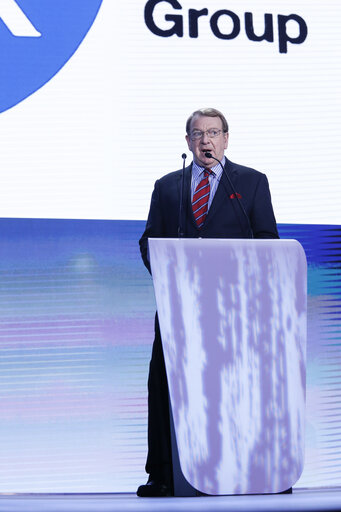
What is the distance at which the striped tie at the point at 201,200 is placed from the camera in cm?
257

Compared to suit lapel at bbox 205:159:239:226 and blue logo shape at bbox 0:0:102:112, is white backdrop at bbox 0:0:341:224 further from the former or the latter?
suit lapel at bbox 205:159:239:226

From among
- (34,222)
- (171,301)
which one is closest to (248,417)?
(171,301)

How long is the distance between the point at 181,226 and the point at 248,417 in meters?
0.75

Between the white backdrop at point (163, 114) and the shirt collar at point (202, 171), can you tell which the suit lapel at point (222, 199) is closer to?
the shirt collar at point (202, 171)

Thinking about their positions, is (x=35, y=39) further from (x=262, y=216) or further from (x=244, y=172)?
(x=262, y=216)

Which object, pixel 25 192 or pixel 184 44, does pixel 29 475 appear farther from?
pixel 184 44

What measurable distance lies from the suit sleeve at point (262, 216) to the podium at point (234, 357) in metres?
0.49

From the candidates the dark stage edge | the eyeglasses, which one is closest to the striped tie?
the eyeglasses

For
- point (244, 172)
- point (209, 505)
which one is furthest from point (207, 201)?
point (209, 505)

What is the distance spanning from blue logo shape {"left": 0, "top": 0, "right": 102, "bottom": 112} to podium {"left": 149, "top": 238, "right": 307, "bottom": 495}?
63.1 inches

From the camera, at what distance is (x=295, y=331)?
81.0 inches

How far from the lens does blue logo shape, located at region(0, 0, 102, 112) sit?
10.9 feet

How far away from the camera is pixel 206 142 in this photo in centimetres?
258

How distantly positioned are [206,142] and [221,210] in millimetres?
233
